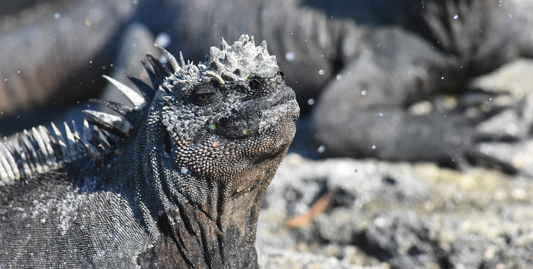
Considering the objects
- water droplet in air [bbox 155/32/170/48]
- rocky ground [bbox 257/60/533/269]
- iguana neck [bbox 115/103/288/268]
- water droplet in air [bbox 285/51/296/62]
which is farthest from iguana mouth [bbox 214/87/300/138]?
water droplet in air [bbox 155/32/170/48]

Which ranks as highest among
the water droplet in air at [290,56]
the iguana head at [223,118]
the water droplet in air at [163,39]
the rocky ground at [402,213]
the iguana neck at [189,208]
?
the water droplet in air at [290,56]

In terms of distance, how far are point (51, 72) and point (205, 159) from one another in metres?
4.35

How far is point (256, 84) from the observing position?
150 centimetres

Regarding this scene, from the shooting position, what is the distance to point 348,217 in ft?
11.5

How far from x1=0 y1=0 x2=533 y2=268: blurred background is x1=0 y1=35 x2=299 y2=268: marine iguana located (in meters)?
1.71

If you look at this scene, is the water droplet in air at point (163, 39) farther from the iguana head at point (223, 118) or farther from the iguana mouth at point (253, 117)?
the iguana mouth at point (253, 117)

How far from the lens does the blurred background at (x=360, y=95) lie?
136 inches

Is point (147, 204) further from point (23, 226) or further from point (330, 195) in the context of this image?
point (330, 195)

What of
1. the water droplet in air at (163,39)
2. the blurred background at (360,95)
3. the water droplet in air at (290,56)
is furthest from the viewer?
the water droplet in air at (163,39)

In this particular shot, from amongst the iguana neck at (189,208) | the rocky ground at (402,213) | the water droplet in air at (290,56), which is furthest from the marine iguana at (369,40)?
the iguana neck at (189,208)

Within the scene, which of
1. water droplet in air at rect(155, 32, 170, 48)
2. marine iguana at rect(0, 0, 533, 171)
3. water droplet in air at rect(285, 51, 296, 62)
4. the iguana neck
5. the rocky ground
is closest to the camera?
the iguana neck

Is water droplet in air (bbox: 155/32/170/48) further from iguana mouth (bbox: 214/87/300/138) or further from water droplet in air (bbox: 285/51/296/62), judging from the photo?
iguana mouth (bbox: 214/87/300/138)

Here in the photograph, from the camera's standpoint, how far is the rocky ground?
9.96 ft

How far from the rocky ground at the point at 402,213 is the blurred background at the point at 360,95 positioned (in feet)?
0.04
